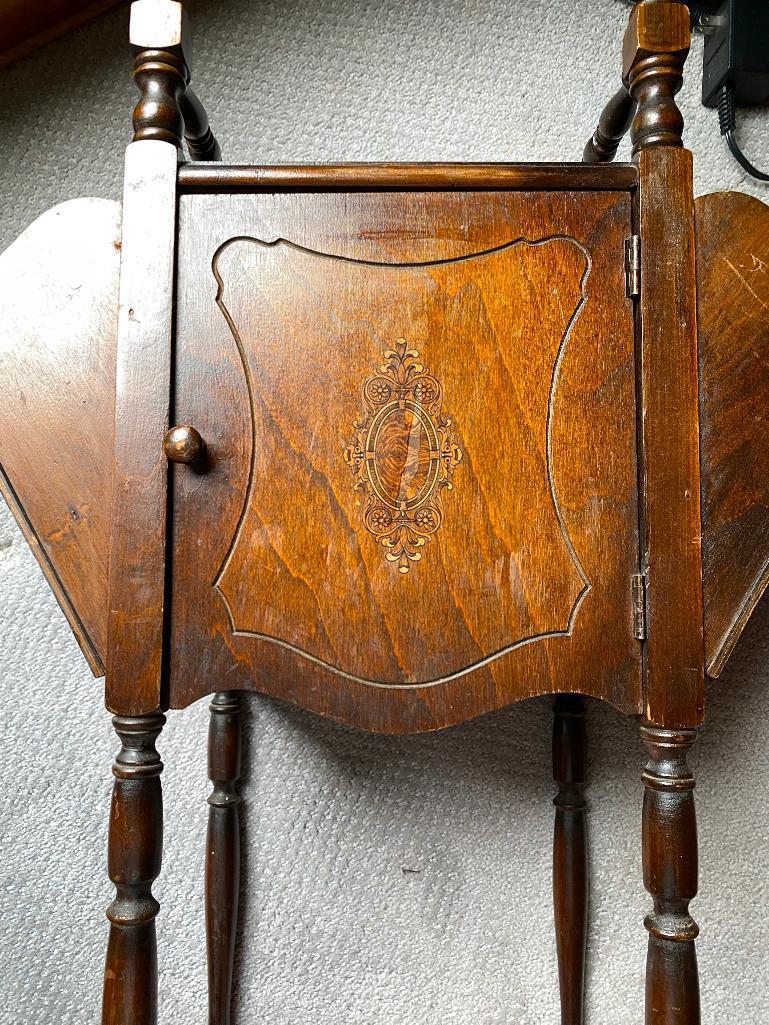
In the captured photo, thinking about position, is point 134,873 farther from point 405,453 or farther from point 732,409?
point 732,409

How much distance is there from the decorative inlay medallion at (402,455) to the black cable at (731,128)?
578mm

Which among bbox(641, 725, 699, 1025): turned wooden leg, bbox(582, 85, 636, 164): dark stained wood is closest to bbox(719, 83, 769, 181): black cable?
bbox(582, 85, 636, 164): dark stained wood

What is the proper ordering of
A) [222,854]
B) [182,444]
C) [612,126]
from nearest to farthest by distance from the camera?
[182,444], [612,126], [222,854]

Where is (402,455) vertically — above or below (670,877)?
above

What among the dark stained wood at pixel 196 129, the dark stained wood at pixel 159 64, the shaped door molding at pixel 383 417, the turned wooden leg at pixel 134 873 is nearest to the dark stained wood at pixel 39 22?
the dark stained wood at pixel 196 129

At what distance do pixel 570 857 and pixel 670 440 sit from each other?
49cm

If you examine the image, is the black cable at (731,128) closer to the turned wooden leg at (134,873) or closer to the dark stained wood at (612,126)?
the dark stained wood at (612,126)

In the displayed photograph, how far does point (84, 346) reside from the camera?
21.9 inches

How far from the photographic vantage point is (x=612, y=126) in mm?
677

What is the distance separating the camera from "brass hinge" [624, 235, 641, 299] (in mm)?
539

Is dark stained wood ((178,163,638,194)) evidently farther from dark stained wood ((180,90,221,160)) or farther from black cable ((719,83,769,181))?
black cable ((719,83,769,181))

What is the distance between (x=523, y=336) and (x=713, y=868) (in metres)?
0.62

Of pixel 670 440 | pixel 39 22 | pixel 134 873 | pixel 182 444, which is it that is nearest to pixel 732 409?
pixel 670 440

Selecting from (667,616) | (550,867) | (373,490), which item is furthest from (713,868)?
(373,490)
